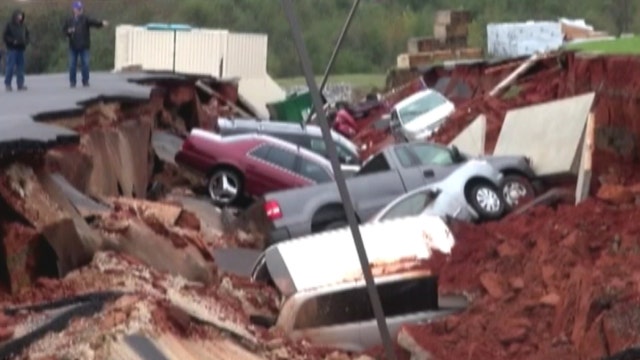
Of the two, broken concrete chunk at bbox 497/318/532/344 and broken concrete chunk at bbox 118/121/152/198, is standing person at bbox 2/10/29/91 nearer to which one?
broken concrete chunk at bbox 118/121/152/198

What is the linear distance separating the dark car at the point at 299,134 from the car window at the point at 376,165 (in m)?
4.34

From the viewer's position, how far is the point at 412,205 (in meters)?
23.9

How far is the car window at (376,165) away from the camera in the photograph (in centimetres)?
2952

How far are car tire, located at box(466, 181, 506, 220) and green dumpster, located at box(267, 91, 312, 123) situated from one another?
2708 centimetres

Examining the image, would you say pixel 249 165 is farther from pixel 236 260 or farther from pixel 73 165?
pixel 73 165

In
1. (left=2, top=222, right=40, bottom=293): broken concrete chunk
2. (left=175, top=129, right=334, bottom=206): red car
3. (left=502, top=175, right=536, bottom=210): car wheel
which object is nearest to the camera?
(left=2, top=222, right=40, bottom=293): broken concrete chunk

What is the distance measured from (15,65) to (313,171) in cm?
541

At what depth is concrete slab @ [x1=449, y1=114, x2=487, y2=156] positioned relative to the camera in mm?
34156

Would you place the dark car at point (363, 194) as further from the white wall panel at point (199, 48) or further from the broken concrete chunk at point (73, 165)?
the white wall panel at point (199, 48)

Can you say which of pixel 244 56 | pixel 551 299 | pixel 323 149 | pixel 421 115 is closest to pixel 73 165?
pixel 551 299

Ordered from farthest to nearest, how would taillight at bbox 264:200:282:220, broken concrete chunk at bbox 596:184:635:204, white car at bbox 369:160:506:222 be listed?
taillight at bbox 264:200:282:220 → white car at bbox 369:160:506:222 → broken concrete chunk at bbox 596:184:635:204

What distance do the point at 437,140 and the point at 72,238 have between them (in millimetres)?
22187

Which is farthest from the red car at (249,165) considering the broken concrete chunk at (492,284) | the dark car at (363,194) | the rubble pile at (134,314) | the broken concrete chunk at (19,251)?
the broken concrete chunk at (19,251)

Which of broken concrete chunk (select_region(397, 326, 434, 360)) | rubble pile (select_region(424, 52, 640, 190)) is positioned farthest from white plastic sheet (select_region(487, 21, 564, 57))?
broken concrete chunk (select_region(397, 326, 434, 360))
